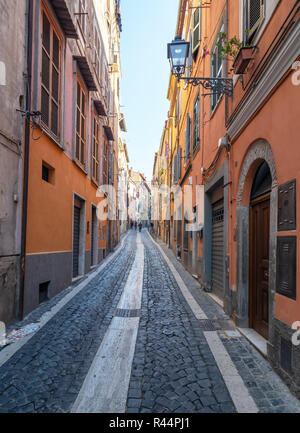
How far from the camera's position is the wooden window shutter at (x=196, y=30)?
9.31 metres

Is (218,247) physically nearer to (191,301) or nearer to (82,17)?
(191,301)

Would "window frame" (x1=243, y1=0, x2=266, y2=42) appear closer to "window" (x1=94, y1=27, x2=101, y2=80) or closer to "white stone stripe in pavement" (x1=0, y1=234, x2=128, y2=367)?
"white stone stripe in pavement" (x1=0, y1=234, x2=128, y2=367)

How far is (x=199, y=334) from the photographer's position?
4656mm

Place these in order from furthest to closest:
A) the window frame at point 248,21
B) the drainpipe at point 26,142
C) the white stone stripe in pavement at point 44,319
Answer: the drainpipe at point 26,142 → the window frame at point 248,21 → the white stone stripe in pavement at point 44,319

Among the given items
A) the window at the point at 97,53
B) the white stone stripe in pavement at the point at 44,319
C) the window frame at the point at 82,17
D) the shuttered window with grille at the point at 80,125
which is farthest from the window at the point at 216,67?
the window at the point at 97,53

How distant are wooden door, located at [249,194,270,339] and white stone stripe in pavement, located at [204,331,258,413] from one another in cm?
68

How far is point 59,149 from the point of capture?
298 inches

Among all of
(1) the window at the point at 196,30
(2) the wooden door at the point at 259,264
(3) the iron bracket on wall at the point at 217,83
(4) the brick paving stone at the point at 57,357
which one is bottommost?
(4) the brick paving stone at the point at 57,357

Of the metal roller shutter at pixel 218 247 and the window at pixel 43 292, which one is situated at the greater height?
the metal roller shutter at pixel 218 247

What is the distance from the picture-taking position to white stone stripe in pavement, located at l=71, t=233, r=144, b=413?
279 centimetres

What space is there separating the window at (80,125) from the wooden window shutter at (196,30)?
404 centimetres

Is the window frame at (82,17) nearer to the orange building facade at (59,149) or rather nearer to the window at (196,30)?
the orange building facade at (59,149)

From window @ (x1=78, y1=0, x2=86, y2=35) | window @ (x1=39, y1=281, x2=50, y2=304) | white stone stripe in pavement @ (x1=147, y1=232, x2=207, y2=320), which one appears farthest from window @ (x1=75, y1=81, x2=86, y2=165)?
white stone stripe in pavement @ (x1=147, y1=232, x2=207, y2=320)

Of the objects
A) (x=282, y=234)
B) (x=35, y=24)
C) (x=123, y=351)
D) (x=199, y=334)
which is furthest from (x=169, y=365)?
(x=35, y=24)
